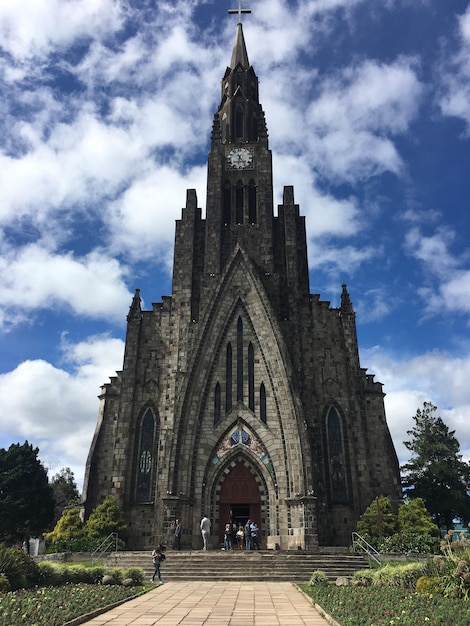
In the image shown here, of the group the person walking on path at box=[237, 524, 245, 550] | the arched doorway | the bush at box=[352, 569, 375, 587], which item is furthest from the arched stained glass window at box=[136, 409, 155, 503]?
the bush at box=[352, 569, 375, 587]

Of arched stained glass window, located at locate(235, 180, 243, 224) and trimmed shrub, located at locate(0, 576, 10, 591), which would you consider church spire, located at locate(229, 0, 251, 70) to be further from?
trimmed shrub, located at locate(0, 576, 10, 591)

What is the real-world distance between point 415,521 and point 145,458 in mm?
15186

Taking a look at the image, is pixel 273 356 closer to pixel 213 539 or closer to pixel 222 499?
pixel 222 499

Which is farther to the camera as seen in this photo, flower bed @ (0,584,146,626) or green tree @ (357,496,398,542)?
green tree @ (357,496,398,542)

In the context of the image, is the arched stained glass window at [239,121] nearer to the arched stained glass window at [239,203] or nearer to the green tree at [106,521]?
the arched stained glass window at [239,203]

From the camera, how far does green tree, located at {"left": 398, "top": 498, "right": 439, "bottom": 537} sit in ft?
83.0

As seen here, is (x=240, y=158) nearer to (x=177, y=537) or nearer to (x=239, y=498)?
(x=239, y=498)

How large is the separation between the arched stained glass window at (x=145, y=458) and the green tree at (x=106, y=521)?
1762 millimetres

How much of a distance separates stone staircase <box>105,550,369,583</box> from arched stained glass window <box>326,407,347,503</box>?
659cm

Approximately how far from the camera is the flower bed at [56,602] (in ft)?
30.3

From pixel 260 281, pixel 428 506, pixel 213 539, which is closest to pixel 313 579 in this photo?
pixel 213 539

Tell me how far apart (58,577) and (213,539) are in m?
12.3

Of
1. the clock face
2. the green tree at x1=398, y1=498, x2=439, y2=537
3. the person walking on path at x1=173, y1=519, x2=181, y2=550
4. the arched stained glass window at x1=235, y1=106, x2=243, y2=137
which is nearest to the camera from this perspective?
the person walking on path at x1=173, y1=519, x2=181, y2=550

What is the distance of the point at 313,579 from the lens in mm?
16797
